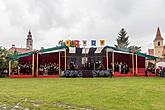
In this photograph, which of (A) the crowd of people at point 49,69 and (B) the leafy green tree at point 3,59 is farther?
(B) the leafy green tree at point 3,59

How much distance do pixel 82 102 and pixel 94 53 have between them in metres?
19.5

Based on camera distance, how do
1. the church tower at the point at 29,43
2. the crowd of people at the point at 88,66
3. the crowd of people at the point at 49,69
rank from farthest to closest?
the church tower at the point at 29,43 < the crowd of people at the point at 49,69 < the crowd of people at the point at 88,66

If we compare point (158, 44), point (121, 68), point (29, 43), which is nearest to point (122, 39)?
point (158, 44)

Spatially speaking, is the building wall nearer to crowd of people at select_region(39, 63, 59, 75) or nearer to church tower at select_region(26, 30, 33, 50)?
church tower at select_region(26, 30, 33, 50)

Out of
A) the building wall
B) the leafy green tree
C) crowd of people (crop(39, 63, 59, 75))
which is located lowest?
crowd of people (crop(39, 63, 59, 75))

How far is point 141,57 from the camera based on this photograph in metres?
28.9

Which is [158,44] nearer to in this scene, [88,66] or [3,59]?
[88,66]

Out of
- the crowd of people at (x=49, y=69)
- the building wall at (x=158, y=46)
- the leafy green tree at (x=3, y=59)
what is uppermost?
the building wall at (x=158, y=46)

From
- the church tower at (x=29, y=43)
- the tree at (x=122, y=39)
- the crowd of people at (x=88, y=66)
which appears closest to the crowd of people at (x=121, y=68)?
the crowd of people at (x=88, y=66)

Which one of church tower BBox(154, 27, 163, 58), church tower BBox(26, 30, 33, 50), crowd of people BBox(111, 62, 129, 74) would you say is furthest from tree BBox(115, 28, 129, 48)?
crowd of people BBox(111, 62, 129, 74)

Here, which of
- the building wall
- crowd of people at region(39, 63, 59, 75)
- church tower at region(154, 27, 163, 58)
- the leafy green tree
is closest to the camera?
crowd of people at region(39, 63, 59, 75)

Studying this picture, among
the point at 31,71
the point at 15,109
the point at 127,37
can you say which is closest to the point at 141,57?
the point at 31,71

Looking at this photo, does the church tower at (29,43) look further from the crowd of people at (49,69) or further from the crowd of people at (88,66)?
the crowd of people at (88,66)

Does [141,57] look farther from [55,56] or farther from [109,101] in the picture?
[109,101]
